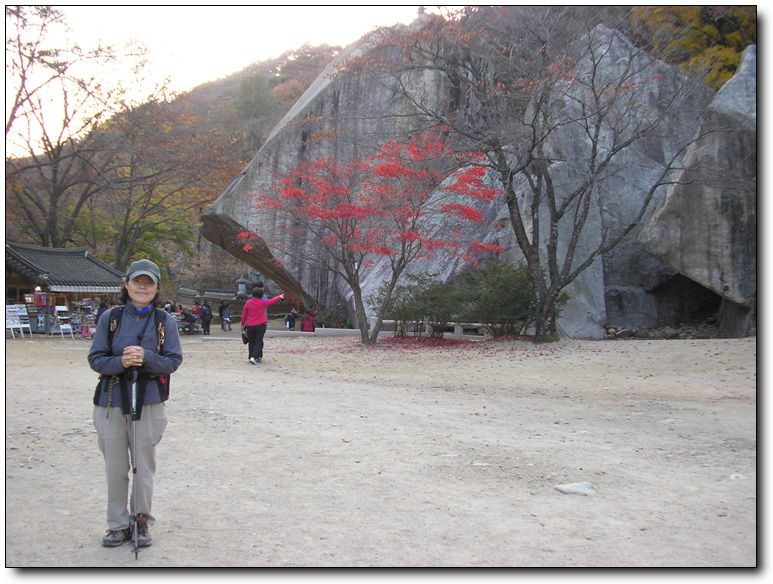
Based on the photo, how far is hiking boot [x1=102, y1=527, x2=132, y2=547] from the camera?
3367mm

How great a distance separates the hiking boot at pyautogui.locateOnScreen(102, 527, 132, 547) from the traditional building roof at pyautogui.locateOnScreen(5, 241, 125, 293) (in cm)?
1590

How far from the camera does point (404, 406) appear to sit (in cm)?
A: 791

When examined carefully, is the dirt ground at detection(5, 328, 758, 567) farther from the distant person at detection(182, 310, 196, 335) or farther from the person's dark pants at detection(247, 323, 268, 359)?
the distant person at detection(182, 310, 196, 335)

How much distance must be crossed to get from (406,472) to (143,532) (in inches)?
85.6

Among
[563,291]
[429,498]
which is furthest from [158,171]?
[429,498]

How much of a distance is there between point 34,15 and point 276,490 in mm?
16288

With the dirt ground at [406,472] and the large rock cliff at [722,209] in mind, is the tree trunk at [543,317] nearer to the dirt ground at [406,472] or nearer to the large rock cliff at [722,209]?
the large rock cliff at [722,209]

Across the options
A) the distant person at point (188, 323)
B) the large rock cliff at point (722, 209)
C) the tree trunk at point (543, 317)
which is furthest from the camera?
the distant person at point (188, 323)

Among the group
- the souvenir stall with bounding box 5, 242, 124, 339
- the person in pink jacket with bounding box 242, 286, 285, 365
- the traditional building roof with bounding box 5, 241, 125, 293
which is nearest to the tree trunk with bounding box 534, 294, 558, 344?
the person in pink jacket with bounding box 242, 286, 285, 365

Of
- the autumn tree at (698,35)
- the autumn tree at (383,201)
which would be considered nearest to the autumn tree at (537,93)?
the autumn tree at (698,35)

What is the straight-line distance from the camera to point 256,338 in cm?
1168

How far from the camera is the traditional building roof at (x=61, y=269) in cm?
1878

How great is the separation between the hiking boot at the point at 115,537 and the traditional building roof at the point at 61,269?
15.9 m

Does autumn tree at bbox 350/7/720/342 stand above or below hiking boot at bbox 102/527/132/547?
above
